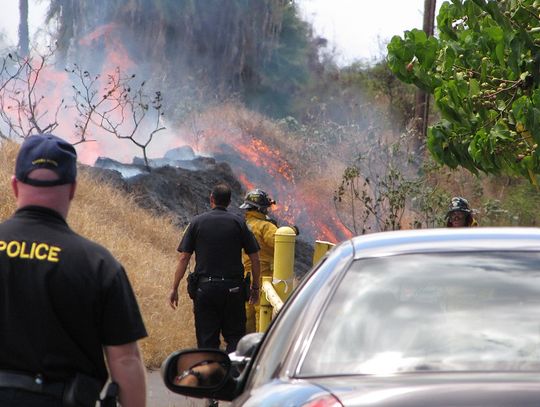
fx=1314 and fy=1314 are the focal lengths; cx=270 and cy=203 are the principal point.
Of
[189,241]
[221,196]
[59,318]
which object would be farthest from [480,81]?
[59,318]

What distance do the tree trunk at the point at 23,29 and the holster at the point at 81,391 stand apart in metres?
28.8

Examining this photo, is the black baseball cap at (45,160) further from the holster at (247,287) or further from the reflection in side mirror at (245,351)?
the holster at (247,287)

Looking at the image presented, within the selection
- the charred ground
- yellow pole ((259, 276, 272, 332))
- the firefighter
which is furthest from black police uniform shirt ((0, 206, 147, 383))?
the charred ground

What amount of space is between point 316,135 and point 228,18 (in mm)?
5984

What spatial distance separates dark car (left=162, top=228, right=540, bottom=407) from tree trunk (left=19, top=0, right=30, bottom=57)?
29.3m

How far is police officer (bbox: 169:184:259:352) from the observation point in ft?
35.0

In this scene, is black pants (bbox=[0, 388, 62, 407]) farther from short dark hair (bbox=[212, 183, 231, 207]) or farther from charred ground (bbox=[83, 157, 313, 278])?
charred ground (bbox=[83, 157, 313, 278])

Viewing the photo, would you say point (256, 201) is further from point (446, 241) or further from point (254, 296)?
point (446, 241)

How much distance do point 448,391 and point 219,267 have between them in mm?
7645

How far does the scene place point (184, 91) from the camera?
34.5 metres

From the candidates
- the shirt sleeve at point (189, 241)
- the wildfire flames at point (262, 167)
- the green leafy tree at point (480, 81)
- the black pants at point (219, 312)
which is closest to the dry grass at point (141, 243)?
the black pants at point (219, 312)

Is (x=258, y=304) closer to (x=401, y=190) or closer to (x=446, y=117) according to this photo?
(x=446, y=117)

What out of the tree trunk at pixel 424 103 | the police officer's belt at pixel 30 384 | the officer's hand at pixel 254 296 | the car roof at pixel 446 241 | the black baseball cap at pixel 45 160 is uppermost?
the tree trunk at pixel 424 103

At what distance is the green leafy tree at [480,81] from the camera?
8.83m
